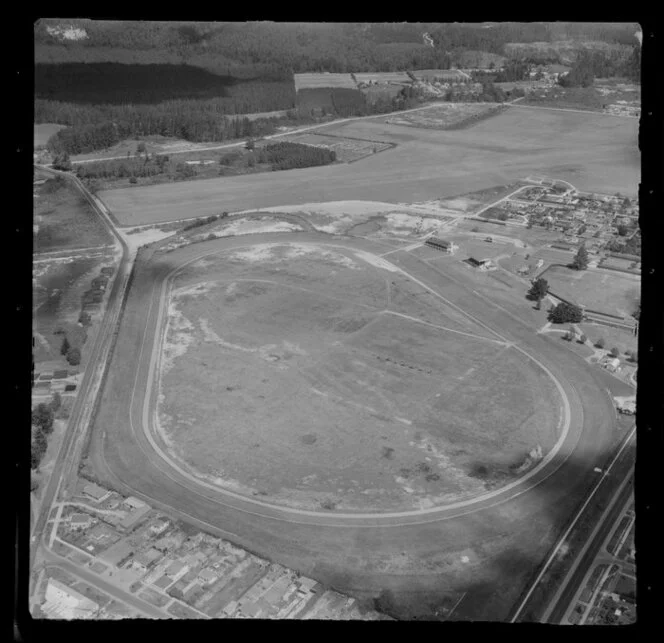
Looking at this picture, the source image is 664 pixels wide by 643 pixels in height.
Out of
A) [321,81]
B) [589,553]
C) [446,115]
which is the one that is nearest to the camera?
[589,553]

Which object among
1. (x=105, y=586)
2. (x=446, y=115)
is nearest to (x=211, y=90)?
(x=446, y=115)

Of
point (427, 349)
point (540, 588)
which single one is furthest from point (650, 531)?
point (427, 349)

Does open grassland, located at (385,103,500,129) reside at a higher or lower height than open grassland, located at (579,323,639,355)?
higher

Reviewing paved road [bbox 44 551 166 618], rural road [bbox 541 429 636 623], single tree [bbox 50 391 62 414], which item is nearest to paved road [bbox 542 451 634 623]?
rural road [bbox 541 429 636 623]

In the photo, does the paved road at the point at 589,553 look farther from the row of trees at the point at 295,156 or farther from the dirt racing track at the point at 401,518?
the row of trees at the point at 295,156

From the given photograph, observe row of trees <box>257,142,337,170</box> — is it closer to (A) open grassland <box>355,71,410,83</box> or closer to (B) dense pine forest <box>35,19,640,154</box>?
(B) dense pine forest <box>35,19,640,154</box>

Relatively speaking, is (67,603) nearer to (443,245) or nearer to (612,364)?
(612,364)

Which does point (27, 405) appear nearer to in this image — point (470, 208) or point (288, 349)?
point (288, 349)
